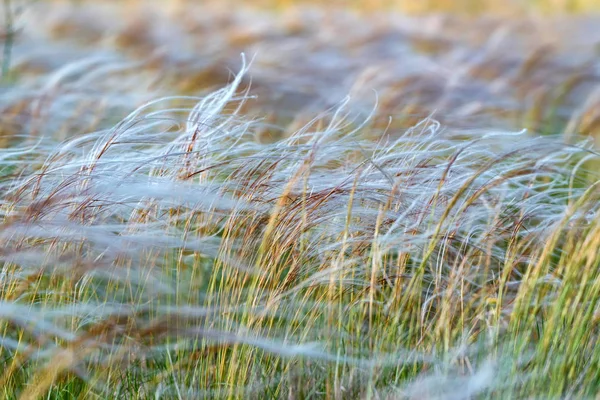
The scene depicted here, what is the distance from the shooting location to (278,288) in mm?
Result: 1114

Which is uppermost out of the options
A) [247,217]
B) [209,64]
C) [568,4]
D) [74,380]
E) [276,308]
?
[568,4]

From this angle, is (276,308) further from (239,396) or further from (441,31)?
(441,31)

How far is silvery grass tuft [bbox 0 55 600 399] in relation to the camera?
1.05 m

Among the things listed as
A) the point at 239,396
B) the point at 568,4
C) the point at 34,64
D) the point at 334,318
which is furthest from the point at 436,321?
the point at 568,4

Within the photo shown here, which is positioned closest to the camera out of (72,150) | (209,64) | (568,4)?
(72,150)

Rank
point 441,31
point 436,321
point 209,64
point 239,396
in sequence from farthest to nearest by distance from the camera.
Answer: point 441,31 → point 209,64 → point 436,321 → point 239,396

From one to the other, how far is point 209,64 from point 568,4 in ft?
14.7

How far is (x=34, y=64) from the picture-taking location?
3186mm

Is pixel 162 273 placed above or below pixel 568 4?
below

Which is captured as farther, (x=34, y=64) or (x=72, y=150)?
(x=34, y=64)

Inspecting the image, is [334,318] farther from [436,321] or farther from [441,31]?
[441,31]

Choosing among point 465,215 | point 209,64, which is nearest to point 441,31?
point 209,64

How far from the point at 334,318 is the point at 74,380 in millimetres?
328

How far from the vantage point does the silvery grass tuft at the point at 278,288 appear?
3.46ft
